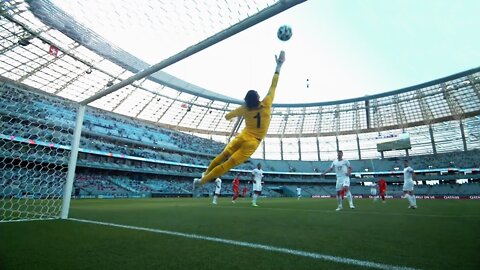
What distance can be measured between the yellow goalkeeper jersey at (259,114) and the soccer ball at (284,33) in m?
1.41

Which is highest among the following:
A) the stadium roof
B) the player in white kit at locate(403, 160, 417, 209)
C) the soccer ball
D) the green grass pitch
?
the stadium roof

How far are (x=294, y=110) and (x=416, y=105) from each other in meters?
20.7

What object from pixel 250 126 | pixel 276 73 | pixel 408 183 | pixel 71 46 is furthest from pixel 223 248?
pixel 71 46

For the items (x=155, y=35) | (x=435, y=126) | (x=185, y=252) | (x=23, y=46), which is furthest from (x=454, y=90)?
(x=23, y=46)

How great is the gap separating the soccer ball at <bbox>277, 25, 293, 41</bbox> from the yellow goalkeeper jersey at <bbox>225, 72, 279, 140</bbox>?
1414mm

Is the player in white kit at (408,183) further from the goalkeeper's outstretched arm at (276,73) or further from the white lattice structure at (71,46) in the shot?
the white lattice structure at (71,46)

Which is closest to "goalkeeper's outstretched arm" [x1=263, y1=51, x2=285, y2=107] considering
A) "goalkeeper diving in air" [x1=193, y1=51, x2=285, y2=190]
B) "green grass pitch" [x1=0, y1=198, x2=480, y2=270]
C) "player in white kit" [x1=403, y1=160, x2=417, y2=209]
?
"goalkeeper diving in air" [x1=193, y1=51, x2=285, y2=190]

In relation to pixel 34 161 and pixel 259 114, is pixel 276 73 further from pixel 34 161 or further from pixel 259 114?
pixel 34 161

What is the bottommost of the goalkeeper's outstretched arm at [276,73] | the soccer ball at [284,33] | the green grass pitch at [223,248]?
the green grass pitch at [223,248]

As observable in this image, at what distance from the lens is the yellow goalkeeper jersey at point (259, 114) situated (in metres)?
4.88

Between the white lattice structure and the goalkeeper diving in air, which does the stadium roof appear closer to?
the white lattice structure

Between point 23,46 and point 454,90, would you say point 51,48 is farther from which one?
point 454,90

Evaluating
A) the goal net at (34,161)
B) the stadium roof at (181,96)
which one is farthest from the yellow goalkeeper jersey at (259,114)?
the stadium roof at (181,96)

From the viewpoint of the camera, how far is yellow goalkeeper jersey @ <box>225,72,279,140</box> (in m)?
4.88
